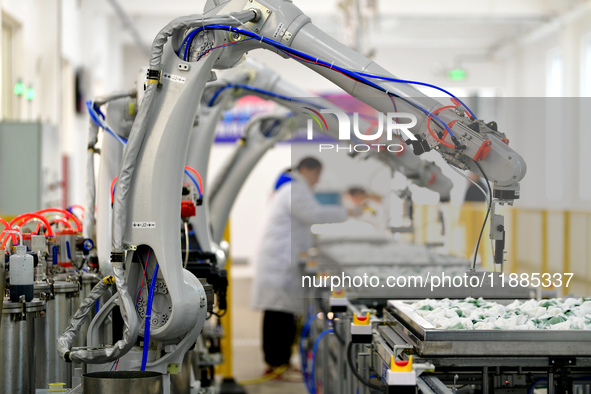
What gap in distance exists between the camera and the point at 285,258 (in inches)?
212

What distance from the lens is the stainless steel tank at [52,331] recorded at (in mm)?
2074

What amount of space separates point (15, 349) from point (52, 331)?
0.21 m

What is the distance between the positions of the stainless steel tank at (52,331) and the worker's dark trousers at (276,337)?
128 inches

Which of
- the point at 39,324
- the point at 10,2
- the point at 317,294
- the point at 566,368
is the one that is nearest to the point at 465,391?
the point at 566,368

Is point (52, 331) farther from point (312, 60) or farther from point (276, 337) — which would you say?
point (276, 337)

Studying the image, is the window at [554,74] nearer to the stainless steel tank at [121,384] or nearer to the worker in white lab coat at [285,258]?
the worker in white lab coat at [285,258]

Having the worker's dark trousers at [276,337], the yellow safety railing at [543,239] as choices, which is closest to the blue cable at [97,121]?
the worker's dark trousers at [276,337]

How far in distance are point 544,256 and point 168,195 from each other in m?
6.46

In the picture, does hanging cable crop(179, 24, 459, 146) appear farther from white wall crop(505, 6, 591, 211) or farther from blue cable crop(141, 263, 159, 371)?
white wall crop(505, 6, 591, 211)

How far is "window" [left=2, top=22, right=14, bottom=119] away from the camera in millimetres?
5340

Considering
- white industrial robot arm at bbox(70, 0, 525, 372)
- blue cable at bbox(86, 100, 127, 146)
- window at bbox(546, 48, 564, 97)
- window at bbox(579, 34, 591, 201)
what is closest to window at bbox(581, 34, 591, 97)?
window at bbox(579, 34, 591, 201)

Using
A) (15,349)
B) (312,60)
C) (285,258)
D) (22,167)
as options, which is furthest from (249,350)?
(312,60)

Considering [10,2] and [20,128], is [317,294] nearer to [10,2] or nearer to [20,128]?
[20,128]

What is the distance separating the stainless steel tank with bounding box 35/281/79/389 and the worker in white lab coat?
312cm
